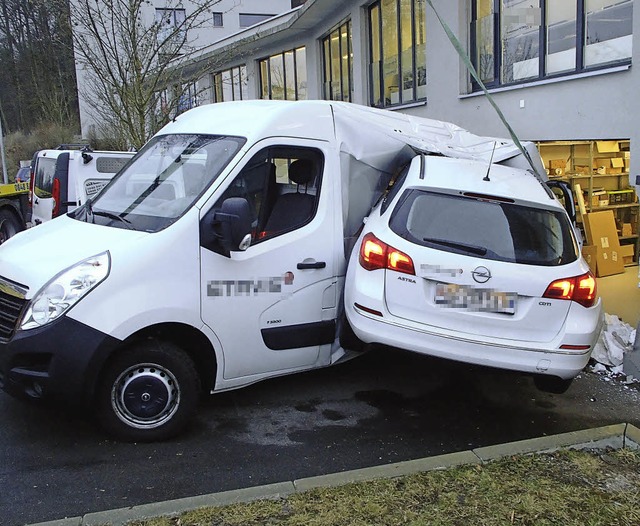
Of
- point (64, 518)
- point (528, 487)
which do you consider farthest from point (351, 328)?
point (64, 518)

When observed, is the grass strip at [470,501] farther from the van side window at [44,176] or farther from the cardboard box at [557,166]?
the van side window at [44,176]

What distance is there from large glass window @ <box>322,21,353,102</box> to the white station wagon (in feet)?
37.4

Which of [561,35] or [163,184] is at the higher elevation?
[561,35]

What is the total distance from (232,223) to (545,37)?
5722mm

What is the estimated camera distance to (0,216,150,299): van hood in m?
3.83

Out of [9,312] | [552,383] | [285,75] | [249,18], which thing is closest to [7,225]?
[285,75]

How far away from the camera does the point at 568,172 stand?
369 inches

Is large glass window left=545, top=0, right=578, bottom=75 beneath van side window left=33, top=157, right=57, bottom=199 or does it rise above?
above

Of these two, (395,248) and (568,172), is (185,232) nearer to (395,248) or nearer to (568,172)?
(395,248)

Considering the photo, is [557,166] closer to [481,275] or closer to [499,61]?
[499,61]

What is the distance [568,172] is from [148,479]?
25.7 feet

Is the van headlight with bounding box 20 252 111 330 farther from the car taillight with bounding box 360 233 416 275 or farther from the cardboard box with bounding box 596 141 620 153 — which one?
the cardboard box with bounding box 596 141 620 153

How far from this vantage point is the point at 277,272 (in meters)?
4.49

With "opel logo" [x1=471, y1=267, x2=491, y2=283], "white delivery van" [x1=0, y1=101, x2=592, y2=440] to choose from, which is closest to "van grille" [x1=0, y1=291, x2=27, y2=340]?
"white delivery van" [x1=0, y1=101, x2=592, y2=440]
